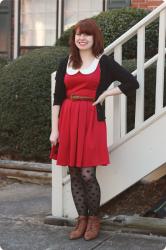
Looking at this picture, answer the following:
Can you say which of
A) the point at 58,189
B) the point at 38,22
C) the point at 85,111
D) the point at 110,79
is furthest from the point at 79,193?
the point at 38,22

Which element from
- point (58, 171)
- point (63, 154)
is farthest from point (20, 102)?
point (63, 154)

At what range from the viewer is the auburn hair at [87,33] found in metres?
4.39

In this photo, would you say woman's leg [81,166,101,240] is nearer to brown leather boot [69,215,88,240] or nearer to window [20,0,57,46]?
brown leather boot [69,215,88,240]

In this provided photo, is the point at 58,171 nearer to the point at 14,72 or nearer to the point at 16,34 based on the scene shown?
the point at 14,72

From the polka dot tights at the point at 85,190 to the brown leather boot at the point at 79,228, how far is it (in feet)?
0.16

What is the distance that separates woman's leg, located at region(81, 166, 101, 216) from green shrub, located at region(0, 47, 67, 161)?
79.1 inches

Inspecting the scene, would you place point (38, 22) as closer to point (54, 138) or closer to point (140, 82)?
point (140, 82)

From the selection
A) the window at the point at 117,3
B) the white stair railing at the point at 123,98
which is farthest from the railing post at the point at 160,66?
the window at the point at 117,3

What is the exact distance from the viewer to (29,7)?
32.3 ft

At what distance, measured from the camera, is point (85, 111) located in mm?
4391

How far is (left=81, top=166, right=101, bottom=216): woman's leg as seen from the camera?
4.45 meters

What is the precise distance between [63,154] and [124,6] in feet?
15.6

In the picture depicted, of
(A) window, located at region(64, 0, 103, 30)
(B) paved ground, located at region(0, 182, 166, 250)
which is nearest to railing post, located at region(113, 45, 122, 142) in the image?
(B) paved ground, located at region(0, 182, 166, 250)

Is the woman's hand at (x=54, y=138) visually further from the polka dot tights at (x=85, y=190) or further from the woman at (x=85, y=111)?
the polka dot tights at (x=85, y=190)
